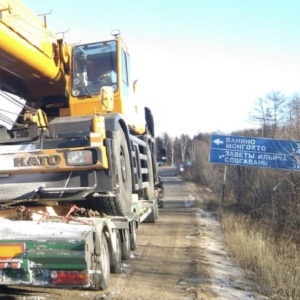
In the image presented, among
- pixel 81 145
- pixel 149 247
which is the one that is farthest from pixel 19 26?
pixel 149 247

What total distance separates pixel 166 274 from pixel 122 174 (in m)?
1.87

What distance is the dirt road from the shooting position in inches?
258

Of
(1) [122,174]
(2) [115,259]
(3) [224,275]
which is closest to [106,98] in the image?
(1) [122,174]

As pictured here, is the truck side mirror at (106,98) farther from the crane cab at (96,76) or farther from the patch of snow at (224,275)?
the patch of snow at (224,275)

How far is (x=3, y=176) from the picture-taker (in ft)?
21.7

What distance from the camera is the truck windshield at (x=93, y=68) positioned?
867 centimetres

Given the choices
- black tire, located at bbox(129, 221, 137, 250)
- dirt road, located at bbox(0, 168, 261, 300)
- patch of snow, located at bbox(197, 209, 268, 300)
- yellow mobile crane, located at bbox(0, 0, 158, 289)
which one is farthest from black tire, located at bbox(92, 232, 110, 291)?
black tire, located at bbox(129, 221, 137, 250)

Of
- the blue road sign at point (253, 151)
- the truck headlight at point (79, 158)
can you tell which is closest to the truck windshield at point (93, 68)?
the truck headlight at point (79, 158)

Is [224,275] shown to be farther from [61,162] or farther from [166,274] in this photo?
[61,162]

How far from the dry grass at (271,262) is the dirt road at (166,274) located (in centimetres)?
33

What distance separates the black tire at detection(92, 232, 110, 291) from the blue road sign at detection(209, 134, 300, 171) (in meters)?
8.72

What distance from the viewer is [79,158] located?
6.44 meters

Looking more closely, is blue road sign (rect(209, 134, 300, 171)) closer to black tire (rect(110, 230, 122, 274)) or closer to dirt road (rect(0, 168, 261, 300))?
dirt road (rect(0, 168, 261, 300))

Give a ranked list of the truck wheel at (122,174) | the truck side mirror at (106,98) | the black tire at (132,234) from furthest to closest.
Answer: the black tire at (132,234) < the truck side mirror at (106,98) < the truck wheel at (122,174)
